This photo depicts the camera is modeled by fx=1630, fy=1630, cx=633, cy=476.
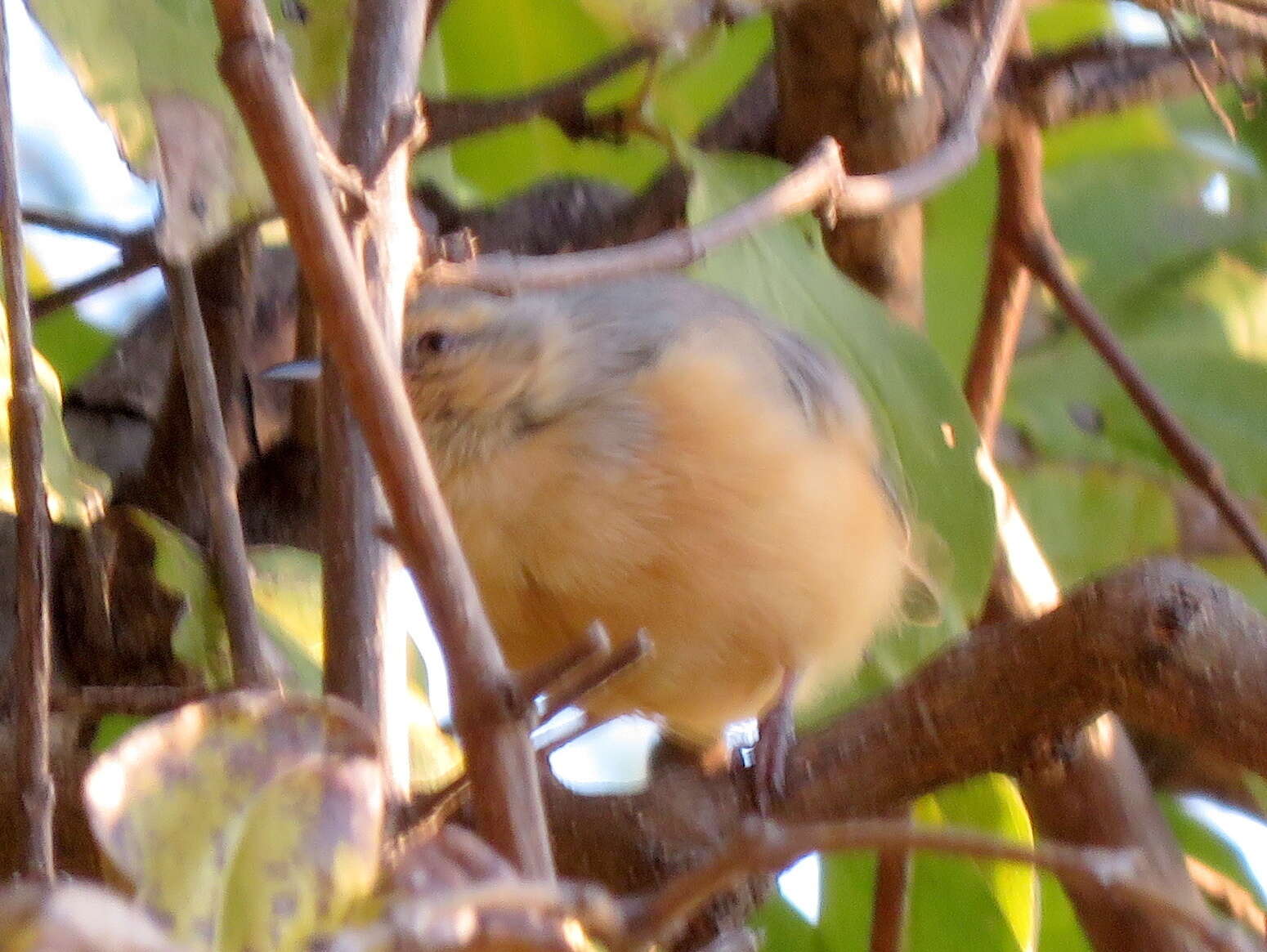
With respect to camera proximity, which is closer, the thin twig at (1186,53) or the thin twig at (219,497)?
the thin twig at (219,497)

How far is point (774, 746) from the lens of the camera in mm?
1569

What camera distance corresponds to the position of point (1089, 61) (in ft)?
7.10

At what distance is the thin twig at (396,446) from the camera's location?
2.25ft

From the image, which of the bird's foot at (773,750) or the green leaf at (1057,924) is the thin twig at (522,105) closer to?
the bird's foot at (773,750)

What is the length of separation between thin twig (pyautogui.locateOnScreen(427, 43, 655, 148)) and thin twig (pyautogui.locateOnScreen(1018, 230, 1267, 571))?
617mm

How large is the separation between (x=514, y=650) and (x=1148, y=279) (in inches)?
50.1

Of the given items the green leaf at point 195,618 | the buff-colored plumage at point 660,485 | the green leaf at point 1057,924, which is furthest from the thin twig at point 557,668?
the green leaf at point 1057,924

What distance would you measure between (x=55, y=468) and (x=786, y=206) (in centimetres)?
61

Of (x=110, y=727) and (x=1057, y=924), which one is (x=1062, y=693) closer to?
(x=1057, y=924)

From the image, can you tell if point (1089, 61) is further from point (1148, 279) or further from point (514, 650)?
point (514, 650)

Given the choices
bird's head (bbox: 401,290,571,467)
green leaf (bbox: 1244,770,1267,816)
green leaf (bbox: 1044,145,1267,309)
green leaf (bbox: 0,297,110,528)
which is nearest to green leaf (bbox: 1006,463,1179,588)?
green leaf (bbox: 1044,145,1267,309)

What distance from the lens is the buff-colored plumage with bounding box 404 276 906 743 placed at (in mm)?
1590

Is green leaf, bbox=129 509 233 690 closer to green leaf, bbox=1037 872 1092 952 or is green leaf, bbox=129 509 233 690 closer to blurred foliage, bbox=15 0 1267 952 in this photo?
blurred foliage, bbox=15 0 1267 952

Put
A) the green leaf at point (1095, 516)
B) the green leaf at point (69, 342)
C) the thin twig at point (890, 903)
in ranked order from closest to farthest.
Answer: the thin twig at point (890, 903) < the green leaf at point (69, 342) < the green leaf at point (1095, 516)
